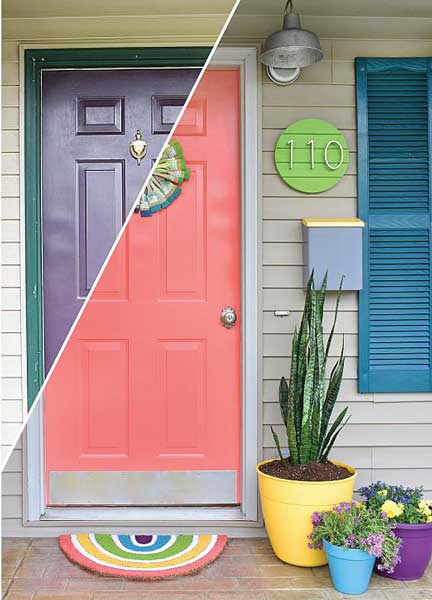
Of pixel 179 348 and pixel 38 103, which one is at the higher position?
pixel 38 103

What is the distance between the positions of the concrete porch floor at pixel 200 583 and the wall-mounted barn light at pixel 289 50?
130cm

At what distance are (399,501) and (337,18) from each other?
1.22m

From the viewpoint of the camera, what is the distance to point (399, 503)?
1967 mm

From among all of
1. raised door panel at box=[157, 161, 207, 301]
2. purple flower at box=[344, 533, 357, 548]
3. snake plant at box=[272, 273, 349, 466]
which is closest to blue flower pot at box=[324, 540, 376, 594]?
purple flower at box=[344, 533, 357, 548]

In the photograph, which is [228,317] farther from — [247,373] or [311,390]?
[311,390]

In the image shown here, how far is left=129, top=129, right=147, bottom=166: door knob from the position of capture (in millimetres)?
760

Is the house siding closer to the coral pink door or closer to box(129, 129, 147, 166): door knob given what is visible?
the coral pink door

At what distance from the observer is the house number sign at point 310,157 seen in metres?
2.14

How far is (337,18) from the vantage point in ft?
5.55

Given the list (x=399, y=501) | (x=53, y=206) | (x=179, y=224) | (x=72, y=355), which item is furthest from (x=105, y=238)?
(x=399, y=501)

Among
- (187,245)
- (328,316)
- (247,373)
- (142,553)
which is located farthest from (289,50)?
(142,553)

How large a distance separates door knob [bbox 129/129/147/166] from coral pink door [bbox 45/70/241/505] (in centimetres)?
80

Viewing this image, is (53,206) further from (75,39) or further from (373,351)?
(373,351)

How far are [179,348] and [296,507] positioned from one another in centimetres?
53
